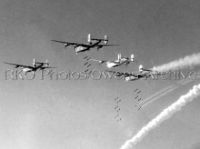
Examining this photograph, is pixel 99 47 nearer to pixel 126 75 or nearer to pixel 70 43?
pixel 70 43

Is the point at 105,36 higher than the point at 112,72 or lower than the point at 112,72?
higher

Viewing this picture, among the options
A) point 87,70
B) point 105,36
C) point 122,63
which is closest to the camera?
point 87,70

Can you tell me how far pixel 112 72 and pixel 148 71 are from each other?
12.6m

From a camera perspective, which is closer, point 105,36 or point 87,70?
point 87,70

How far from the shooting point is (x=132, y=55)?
156750mm

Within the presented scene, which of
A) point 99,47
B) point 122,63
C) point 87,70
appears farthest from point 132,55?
point 87,70

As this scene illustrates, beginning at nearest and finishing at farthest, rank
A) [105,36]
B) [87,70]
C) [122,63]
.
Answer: [87,70] < [105,36] < [122,63]

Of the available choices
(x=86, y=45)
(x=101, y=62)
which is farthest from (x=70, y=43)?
(x=101, y=62)

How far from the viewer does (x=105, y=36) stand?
461ft

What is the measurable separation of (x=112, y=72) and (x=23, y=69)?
99.9 feet

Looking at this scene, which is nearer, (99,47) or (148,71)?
(99,47)

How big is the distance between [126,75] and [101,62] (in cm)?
1060

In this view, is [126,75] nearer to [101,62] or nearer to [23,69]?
[101,62]

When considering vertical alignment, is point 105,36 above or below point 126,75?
above
